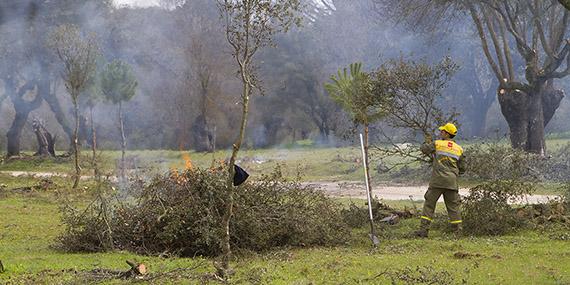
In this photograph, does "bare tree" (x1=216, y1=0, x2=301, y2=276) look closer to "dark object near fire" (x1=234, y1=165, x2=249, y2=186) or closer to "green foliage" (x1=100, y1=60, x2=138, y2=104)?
"dark object near fire" (x1=234, y1=165, x2=249, y2=186)

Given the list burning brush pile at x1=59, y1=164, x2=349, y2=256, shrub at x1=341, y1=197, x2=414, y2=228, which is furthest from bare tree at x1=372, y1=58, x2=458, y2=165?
burning brush pile at x1=59, y1=164, x2=349, y2=256

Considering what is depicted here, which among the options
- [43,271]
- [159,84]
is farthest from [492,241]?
[159,84]

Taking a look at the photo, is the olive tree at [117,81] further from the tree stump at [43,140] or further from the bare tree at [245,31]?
the bare tree at [245,31]

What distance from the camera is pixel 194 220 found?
9859 millimetres

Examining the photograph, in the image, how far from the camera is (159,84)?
40500mm

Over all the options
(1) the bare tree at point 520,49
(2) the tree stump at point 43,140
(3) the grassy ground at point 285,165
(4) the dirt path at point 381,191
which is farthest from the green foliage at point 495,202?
(2) the tree stump at point 43,140

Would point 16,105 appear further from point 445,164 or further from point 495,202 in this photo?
point 495,202

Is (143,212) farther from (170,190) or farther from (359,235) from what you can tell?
(359,235)

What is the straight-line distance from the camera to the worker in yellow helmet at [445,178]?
11164mm

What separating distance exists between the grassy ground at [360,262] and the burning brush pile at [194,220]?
31cm

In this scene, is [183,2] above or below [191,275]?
above

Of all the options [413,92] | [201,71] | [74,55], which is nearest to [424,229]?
[413,92]

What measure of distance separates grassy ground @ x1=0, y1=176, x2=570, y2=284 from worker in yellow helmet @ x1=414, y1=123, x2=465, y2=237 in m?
0.33

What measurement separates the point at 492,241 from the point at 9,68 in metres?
28.3
